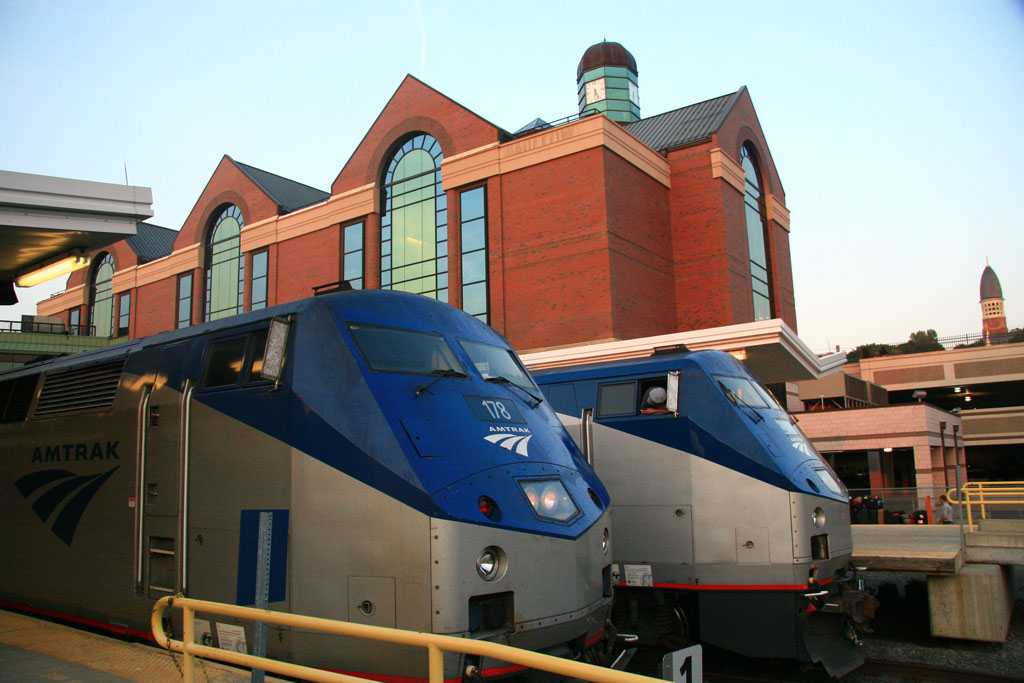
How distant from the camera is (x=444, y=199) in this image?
117 feet

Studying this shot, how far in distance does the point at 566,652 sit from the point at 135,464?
4.70m

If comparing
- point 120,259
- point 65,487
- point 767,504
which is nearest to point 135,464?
point 65,487

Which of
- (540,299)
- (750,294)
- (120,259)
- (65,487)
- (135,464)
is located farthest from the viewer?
(120,259)

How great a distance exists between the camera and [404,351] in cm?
682

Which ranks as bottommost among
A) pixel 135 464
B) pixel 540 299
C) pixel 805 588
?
pixel 805 588

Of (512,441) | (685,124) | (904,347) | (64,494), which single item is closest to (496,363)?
(512,441)

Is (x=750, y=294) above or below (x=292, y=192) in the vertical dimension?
below

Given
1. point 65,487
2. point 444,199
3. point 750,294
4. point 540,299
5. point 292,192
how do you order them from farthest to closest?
point 292,192 → point 750,294 → point 444,199 → point 540,299 → point 65,487

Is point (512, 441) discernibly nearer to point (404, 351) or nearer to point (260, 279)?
point (404, 351)

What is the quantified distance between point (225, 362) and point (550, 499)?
3.32 meters

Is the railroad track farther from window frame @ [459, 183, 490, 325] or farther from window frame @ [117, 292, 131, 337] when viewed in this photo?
window frame @ [117, 292, 131, 337]

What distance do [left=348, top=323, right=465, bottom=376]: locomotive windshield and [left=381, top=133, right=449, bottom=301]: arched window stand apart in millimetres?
28231

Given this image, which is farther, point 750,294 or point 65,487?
point 750,294

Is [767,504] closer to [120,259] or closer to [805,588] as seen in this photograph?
[805,588]
